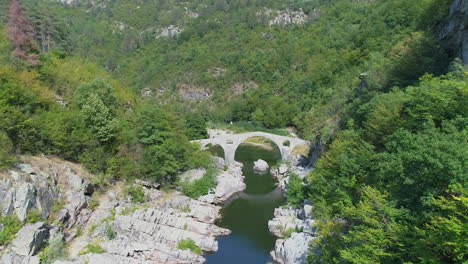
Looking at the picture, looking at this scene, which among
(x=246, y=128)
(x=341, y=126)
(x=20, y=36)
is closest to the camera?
(x=20, y=36)

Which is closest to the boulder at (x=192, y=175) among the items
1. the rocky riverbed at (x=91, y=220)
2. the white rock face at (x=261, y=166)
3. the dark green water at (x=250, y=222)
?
the rocky riverbed at (x=91, y=220)

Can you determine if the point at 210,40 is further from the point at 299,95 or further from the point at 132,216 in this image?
the point at 132,216

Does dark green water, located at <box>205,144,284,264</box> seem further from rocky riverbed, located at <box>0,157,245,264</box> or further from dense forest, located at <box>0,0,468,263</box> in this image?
Result: dense forest, located at <box>0,0,468,263</box>

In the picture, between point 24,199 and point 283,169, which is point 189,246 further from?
point 283,169

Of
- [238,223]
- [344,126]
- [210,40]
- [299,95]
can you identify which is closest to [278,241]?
[238,223]

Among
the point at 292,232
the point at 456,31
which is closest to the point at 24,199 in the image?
the point at 292,232

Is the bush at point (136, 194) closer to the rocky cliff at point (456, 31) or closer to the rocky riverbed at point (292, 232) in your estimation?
the rocky riverbed at point (292, 232)

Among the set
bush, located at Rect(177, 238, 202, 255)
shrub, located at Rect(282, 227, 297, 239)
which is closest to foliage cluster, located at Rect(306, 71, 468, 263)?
shrub, located at Rect(282, 227, 297, 239)
